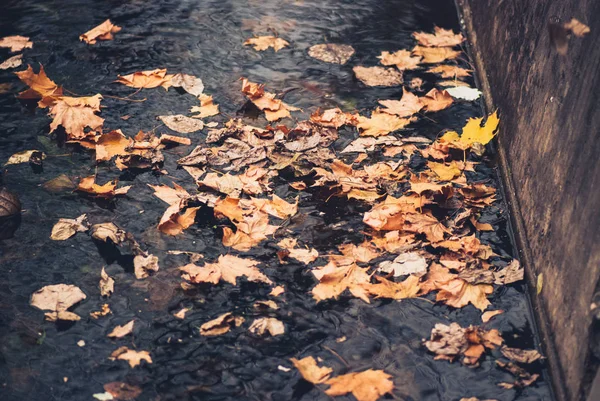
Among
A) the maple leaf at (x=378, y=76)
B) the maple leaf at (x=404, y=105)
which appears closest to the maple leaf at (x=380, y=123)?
the maple leaf at (x=404, y=105)

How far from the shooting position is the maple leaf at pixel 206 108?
4.25 metres

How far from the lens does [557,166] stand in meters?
2.84

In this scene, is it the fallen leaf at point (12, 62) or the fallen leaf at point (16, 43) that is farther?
the fallen leaf at point (16, 43)

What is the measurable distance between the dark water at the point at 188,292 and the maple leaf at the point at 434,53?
29cm

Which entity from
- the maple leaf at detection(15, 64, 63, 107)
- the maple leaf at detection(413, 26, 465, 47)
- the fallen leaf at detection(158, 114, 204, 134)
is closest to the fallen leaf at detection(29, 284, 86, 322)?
the fallen leaf at detection(158, 114, 204, 134)

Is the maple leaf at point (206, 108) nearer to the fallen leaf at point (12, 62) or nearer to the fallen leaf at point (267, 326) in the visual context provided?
the fallen leaf at point (12, 62)

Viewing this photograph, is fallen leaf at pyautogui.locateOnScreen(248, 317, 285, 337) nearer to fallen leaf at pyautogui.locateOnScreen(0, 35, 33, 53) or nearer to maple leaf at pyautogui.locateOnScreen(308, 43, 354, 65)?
maple leaf at pyautogui.locateOnScreen(308, 43, 354, 65)

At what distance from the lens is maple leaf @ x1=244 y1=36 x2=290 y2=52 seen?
503cm

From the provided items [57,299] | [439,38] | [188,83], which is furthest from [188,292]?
[439,38]

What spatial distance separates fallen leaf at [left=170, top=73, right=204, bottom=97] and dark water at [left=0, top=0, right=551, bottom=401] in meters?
0.07

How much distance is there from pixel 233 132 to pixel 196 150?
0.28 meters

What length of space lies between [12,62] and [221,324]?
2.97 metres

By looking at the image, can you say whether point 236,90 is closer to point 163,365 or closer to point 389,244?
point 389,244

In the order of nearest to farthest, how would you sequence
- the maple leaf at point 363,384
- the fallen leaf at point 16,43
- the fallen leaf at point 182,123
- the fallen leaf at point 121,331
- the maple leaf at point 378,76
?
the maple leaf at point 363,384 → the fallen leaf at point 121,331 → the fallen leaf at point 182,123 → the maple leaf at point 378,76 → the fallen leaf at point 16,43
